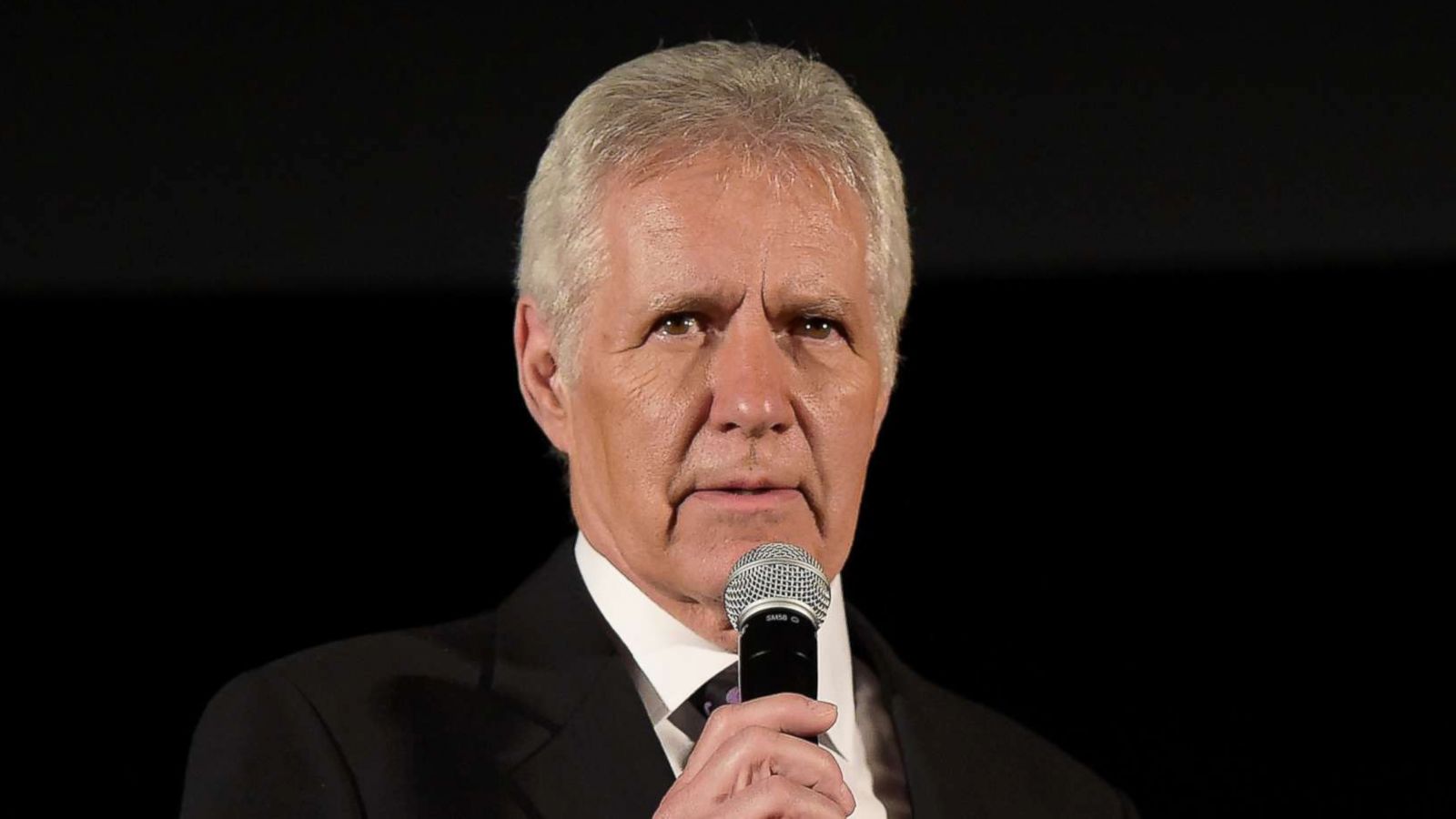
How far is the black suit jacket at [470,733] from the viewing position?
2.10 meters

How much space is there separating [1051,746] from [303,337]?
1.34m

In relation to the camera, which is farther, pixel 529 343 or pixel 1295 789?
pixel 1295 789

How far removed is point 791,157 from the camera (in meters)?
2.18

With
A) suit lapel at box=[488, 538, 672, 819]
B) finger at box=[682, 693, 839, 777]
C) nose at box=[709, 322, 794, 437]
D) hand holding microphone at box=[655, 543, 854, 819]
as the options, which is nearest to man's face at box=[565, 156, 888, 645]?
nose at box=[709, 322, 794, 437]

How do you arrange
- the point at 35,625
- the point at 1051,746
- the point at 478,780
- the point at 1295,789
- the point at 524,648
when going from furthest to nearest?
the point at 1295,789 < the point at 35,625 < the point at 1051,746 < the point at 524,648 < the point at 478,780

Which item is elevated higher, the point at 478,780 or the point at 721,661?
the point at 721,661

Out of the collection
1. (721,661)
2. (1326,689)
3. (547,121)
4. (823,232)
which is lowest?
(721,661)

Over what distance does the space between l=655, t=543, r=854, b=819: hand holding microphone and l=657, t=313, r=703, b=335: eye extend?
39 centimetres

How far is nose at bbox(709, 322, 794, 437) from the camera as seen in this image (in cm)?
208

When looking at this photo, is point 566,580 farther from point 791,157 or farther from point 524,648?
point 791,157

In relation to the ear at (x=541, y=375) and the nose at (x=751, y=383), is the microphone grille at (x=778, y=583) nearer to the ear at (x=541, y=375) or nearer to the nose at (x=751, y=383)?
the nose at (x=751, y=383)

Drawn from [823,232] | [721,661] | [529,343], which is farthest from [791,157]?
[721,661]

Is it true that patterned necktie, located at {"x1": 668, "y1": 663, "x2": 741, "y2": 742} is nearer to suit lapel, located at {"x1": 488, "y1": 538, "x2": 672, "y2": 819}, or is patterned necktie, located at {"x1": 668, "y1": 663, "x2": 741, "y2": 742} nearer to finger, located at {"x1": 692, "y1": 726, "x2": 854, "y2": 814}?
suit lapel, located at {"x1": 488, "y1": 538, "x2": 672, "y2": 819}

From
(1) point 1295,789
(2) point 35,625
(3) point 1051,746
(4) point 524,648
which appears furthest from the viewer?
(1) point 1295,789
